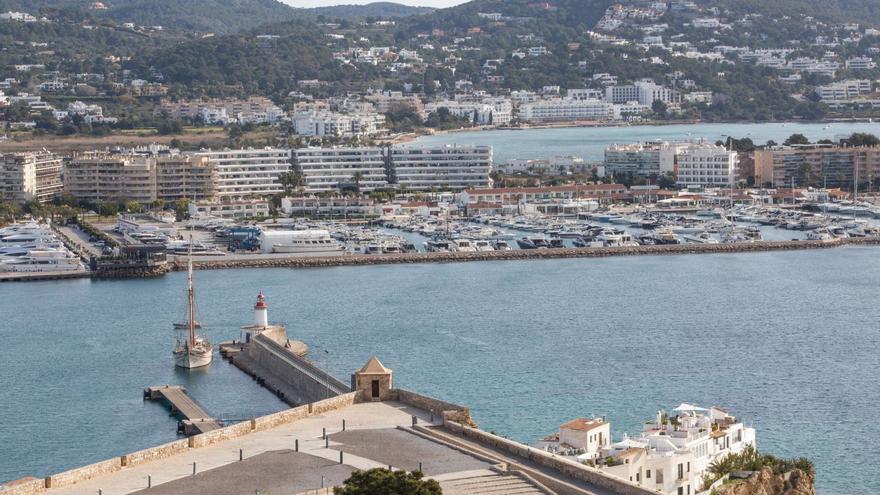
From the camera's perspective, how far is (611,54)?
8925 cm

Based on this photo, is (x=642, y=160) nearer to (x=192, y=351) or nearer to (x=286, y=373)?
(x=192, y=351)

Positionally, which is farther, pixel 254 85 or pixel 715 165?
pixel 254 85

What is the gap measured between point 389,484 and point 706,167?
35.4m

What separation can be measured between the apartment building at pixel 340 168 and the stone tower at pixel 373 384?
3011 centimetres

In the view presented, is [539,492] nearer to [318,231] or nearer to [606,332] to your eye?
[606,332]

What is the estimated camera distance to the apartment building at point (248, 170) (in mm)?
41188

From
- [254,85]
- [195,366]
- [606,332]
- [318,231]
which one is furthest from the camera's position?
[254,85]

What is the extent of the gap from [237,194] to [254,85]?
32.1 m

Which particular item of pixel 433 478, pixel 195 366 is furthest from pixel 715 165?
pixel 433 478

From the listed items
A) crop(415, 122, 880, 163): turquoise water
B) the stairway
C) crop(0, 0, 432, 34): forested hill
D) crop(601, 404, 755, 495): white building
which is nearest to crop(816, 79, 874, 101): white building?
crop(415, 122, 880, 163): turquoise water

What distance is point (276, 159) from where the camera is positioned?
42.7 m

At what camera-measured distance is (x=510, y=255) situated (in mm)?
31047

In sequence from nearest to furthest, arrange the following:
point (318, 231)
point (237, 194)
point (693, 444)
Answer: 1. point (693, 444)
2. point (318, 231)
3. point (237, 194)

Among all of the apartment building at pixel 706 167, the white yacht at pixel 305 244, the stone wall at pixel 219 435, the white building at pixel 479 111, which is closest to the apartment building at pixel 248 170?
the white yacht at pixel 305 244
